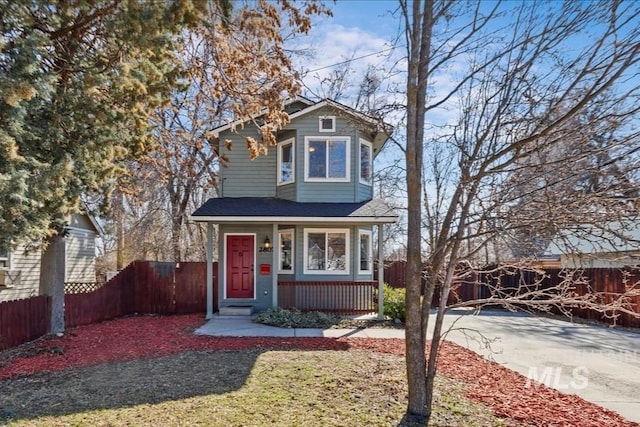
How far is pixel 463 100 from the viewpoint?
16.1ft

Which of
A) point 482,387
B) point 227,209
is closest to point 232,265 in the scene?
point 227,209

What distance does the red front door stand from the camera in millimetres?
12922

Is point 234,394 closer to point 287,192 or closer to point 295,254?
point 295,254

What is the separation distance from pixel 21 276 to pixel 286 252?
9028mm

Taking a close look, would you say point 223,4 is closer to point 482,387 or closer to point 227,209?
point 482,387

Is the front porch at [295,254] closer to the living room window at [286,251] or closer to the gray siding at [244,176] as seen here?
the living room window at [286,251]

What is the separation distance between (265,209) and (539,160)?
27.7 ft

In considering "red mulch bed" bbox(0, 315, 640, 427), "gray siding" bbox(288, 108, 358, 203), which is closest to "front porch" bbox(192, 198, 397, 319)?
"gray siding" bbox(288, 108, 358, 203)

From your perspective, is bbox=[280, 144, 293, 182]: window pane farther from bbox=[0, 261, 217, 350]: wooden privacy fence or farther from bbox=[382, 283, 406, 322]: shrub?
bbox=[382, 283, 406, 322]: shrub

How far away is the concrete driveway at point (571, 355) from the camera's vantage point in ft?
18.4

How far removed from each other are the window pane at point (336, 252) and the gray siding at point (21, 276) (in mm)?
9058

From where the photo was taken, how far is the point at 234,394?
525 cm

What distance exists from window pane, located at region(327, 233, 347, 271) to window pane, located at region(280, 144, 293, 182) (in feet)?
7.32

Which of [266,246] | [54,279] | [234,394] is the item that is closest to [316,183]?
[266,246]
